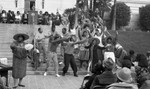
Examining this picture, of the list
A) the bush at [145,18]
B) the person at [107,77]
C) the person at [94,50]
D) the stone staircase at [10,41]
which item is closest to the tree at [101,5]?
the bush at [145,18]

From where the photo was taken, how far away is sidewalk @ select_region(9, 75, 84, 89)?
374 inches

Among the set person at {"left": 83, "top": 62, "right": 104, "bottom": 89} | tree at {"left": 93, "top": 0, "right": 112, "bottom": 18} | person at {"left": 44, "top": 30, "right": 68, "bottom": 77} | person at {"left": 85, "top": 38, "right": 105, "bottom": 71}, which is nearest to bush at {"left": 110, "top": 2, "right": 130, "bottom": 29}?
tree at {"left": 93, "top": 0, "right": 112, "bottom": 18}

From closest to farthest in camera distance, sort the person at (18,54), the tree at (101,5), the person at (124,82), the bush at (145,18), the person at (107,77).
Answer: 1. the person at (124,82)
2. the person at (107,77)
3. the person at (18,54)
4. the tree at (101,5)
5. the bush at (145,18)

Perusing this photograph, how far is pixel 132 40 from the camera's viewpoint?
22.4 m

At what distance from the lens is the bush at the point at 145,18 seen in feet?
99.3

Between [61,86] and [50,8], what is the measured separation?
81.8 feet

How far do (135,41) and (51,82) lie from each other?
13.3 meters

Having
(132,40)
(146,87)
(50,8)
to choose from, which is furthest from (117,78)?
(50,8)

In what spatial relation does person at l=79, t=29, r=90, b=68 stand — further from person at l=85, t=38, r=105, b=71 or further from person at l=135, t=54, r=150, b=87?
person at l=135, t=54, r=150, b=87

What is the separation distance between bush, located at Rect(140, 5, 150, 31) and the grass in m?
5.62

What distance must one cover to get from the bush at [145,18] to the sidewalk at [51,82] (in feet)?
67.3

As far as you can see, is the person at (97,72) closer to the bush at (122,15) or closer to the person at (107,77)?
the person at (107,77)

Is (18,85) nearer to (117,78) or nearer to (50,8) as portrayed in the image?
(117,78)

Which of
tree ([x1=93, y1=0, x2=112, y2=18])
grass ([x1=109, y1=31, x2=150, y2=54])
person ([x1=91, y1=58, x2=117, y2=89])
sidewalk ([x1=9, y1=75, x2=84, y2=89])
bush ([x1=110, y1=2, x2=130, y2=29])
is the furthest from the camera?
bush ([x1=110, y1=2, x2=130, y2=29])
